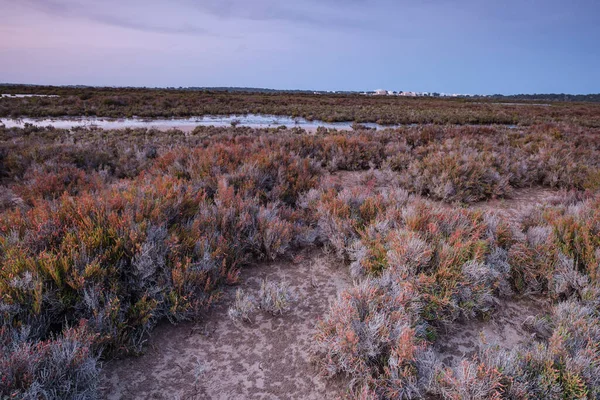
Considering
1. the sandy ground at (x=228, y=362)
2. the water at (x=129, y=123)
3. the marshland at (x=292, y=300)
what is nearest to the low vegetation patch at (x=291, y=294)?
the marshland at (x=292, y=300)

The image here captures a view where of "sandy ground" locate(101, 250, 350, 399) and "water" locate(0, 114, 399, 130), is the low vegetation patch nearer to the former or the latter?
"sandy ground" locate(101, 250, 350, 399)

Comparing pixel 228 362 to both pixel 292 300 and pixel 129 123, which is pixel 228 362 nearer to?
pixel 292 300

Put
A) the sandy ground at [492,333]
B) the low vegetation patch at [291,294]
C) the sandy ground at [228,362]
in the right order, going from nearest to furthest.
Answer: the low vegetation patch at [291,294]
the sandy ground at [228,362]
the sandy ground at [492,333]

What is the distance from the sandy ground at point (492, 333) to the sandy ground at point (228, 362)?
100 cm

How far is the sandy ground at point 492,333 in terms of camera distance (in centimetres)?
262

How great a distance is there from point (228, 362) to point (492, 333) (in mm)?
2313

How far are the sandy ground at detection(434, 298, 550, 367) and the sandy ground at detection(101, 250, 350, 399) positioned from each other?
1.00m

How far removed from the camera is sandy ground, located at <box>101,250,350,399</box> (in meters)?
2.27

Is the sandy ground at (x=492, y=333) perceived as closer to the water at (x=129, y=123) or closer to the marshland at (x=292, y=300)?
the marshland at (x=292, y=300)

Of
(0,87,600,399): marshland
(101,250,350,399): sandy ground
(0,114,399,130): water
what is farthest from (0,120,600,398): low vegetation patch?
(0,114,399,130): water

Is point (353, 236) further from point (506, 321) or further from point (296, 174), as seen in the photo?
point (296, 174)

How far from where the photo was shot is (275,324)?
2945mm

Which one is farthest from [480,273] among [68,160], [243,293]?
[68,160]

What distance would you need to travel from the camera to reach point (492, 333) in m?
2.87
